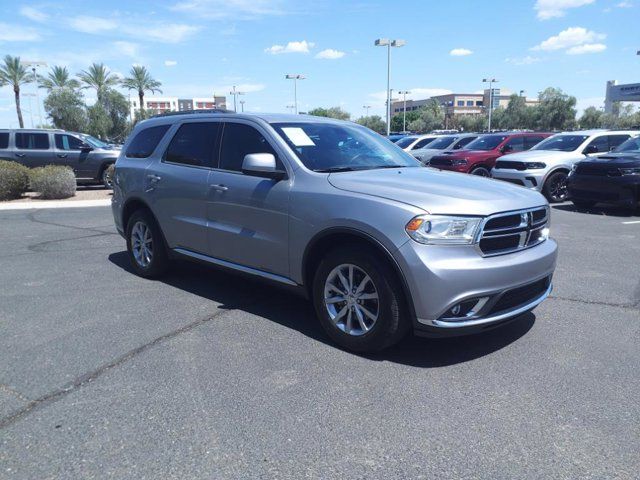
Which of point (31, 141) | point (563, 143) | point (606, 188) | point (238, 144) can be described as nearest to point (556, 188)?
point (563, 143)

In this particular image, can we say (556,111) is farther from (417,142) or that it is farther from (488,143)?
(488,143)

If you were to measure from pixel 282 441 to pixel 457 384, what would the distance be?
1303 mm

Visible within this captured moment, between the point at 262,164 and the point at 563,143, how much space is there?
38.7ft

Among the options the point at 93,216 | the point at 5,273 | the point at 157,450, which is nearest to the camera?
the point at 157,450

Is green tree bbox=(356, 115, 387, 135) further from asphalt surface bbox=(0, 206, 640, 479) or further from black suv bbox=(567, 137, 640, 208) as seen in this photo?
asphalt surface bbox=(0, 206, 640, 479)

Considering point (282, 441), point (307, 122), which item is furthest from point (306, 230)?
point (282, 441)

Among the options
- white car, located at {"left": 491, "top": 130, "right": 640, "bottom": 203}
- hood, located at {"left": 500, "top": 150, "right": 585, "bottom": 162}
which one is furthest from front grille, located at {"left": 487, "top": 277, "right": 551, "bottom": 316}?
hood, located at {"left": 500, "top": 150, "right": 585, "bottom": 162}

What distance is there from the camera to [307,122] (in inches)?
200

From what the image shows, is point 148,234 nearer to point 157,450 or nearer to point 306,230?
point 306,230

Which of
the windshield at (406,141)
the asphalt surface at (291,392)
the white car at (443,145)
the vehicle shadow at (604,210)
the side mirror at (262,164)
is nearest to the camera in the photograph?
the asphalt surface at (291,392)

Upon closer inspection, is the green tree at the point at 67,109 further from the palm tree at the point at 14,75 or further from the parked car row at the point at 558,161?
the parked car row at the point at 558,161

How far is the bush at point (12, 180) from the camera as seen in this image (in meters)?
13.6

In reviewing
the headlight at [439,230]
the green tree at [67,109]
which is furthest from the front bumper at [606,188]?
the green tree at [67,109]

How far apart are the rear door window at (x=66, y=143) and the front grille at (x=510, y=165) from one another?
1213cm
